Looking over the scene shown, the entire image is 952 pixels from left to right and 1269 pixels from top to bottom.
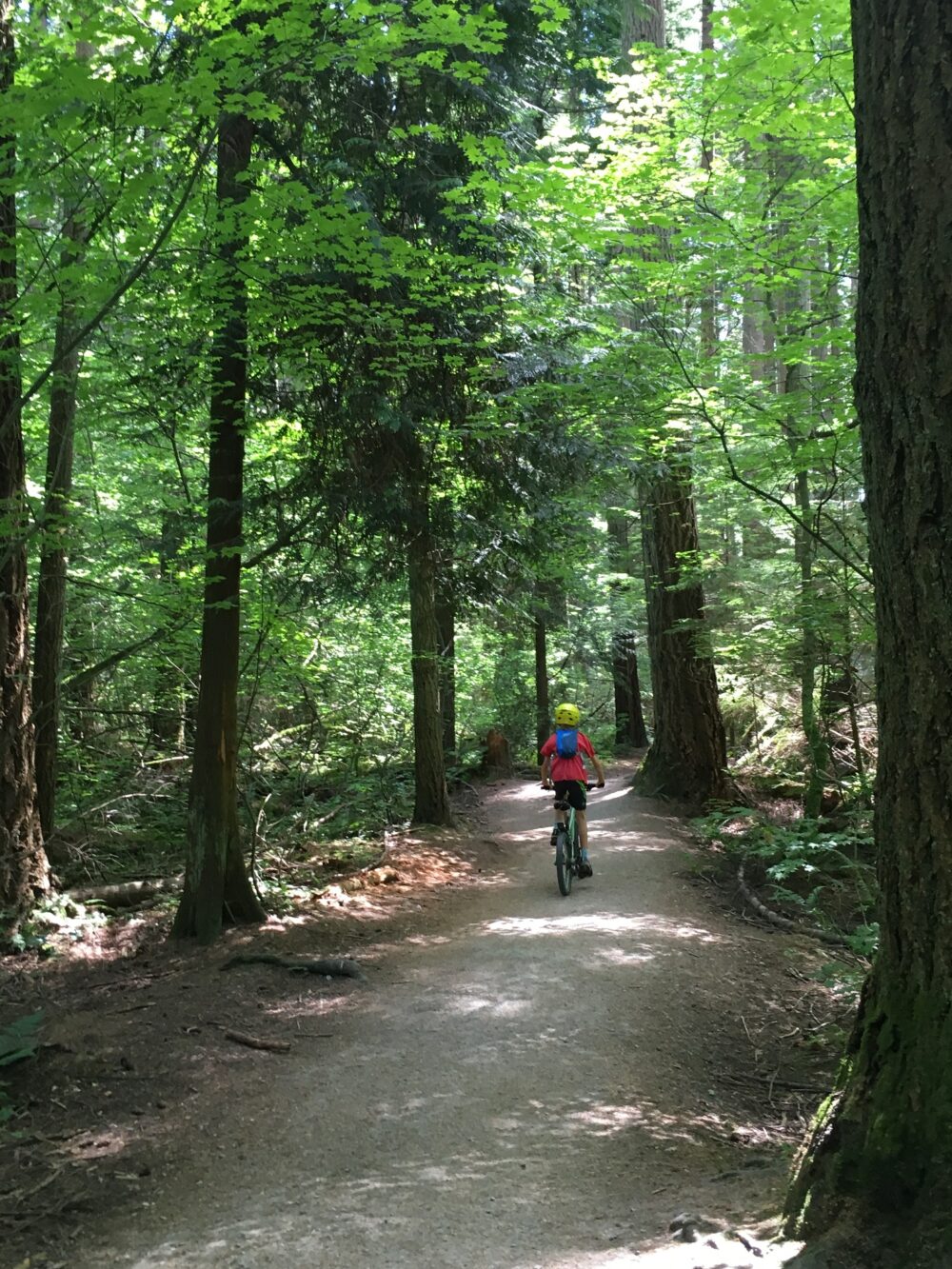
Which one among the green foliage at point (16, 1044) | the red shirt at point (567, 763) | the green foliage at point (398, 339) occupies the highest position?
the green foliage at point (398, 339)

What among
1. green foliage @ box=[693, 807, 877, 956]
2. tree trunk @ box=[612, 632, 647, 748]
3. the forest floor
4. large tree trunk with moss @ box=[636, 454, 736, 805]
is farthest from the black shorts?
tree trunk @ box=[612, 632, 647, 748]

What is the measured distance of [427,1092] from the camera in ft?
15.4

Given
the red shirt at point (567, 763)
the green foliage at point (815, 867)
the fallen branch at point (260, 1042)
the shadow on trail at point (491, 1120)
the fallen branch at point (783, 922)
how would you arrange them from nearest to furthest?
the shadow on trail at point (491, 1120)
the fallen branch at point (260, 1042)
the green foliage at point (815, 867)
the fallen branch at point (783, 922)
the red shirt at point (567, 763)

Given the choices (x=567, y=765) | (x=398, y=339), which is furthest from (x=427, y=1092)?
(x=398, y=339)

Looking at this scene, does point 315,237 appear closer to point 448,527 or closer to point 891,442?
point 448,527

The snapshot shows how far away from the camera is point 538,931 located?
7.32m

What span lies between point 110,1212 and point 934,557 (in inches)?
164

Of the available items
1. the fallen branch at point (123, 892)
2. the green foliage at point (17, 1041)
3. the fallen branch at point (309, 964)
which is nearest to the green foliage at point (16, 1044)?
the green foliage at point (17, 1041)

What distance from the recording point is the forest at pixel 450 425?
9.00 ft

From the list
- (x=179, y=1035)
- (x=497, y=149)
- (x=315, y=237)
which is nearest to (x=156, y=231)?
(x=315, y=237)

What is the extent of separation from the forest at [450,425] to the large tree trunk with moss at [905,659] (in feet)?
0.04

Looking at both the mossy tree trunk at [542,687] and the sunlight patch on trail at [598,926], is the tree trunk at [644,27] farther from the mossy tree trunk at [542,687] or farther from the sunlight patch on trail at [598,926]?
the sunlight patch on trail at [598,926]

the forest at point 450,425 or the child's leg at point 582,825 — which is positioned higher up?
the forest at point 450,425

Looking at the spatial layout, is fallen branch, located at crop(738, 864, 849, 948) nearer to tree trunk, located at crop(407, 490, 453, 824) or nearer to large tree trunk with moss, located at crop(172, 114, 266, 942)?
tree trunk, located at crop(407, 490, 453, 824)
